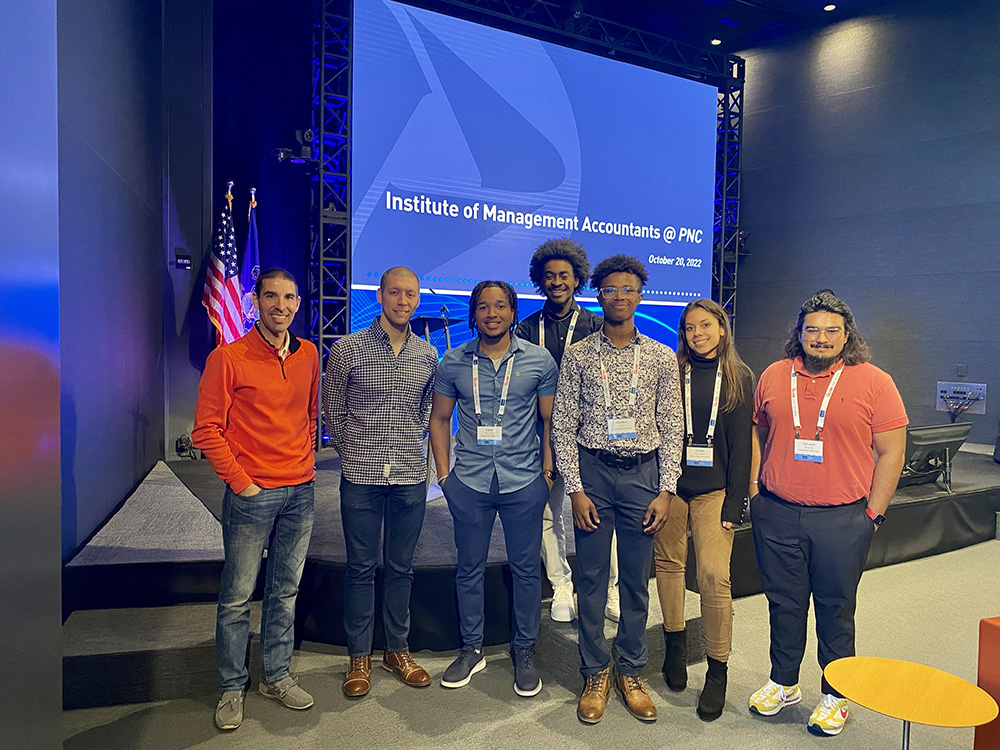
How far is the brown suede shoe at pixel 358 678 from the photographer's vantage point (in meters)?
2.65

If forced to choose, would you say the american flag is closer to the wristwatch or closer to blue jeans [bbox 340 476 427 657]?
blue jeans [bbox 340 476 427 657]

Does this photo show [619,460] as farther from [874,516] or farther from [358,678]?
[358,678]

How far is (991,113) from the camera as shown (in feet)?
25.0

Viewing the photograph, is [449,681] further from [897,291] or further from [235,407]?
[897,291]

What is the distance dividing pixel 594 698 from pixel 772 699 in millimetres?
676

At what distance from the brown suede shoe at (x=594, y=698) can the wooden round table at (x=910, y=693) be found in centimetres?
87

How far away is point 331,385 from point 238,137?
14.3ft

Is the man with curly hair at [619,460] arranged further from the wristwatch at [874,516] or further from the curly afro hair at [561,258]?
the wristwatch at [874,516]

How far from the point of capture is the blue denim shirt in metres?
2.60

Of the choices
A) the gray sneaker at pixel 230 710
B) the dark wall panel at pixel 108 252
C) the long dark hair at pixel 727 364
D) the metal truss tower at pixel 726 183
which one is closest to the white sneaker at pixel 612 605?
the long dark hair at pixel 727 364

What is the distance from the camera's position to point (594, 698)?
255cm

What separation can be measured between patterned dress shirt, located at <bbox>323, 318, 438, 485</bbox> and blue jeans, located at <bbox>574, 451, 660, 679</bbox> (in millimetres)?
669

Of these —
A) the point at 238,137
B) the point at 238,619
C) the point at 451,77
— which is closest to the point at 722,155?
the point at 451,77

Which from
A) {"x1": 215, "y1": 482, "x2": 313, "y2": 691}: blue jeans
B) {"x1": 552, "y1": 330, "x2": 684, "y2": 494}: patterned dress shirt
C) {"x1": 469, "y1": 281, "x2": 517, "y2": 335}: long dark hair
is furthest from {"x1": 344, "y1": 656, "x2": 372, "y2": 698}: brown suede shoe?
{"x1": 469, "y1": 281, "x2": 517, "y2": 335}: long dark hair
